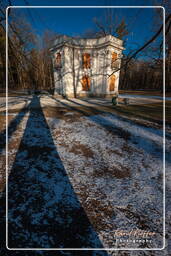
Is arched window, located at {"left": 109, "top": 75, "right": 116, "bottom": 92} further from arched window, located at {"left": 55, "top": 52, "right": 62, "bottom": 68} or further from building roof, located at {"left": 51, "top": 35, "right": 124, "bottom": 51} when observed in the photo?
arched window, located at {"left": 55, "top": 52, "right": 62, "bottom": 68}

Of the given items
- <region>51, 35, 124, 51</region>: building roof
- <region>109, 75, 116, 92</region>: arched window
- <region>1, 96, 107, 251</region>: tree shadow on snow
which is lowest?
<region>1, 96, 107, 251</region>: tree shadow on snow

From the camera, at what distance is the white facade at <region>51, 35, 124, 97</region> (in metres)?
14.8

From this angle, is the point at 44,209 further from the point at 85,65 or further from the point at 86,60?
the point at 86,60

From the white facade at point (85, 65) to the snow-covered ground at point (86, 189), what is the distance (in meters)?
13.1

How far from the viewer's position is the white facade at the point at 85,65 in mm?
14773

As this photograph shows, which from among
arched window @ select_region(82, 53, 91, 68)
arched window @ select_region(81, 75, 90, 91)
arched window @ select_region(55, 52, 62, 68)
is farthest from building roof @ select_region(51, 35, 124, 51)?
arched window @ select_region(81, 75, 90, 91)

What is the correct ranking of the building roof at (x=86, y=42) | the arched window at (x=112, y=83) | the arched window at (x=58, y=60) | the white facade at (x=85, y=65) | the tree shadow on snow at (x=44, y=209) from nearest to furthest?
the tree shadow on snow at (x=44, y=209) < the building roof at (x=86, y=42) < the white facade at (x=85, y=65) < the arched window at (x=58, y=60) < the arched window at (x=112, y=83)

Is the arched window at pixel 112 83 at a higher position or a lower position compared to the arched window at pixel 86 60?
lower

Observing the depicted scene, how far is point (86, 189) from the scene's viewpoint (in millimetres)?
2457

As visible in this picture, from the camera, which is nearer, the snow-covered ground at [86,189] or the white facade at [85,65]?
the snow-covered ground at [86,189]

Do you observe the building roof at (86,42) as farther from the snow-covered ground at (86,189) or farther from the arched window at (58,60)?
the snow-covered ground at (86,189)

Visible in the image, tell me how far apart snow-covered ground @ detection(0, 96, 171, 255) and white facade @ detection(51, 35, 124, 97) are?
43.1 ft

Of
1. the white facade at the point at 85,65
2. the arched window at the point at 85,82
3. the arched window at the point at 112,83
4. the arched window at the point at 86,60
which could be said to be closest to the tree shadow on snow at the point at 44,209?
the white facade at the point at 85,65

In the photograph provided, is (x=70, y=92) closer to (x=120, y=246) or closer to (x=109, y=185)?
(x=109, y=185)
